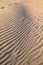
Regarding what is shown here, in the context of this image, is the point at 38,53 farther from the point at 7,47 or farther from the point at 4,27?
the point at 4,27

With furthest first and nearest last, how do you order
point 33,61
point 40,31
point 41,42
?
point 40,31 < point 41,42 < point 33,61

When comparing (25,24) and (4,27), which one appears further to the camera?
(25,24)

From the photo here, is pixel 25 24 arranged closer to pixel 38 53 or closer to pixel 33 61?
pixel 38 53

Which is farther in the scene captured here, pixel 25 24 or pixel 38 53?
pixel 25 24

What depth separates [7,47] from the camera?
3871mm

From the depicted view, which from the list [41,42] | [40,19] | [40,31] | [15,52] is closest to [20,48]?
[15,52]

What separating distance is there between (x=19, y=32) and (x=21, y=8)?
85.6 inches

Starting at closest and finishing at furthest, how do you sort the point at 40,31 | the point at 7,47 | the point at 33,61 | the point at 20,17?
1. the point at 33,61
2. the point at 7,47
3. the point at 40,31
4. the point at 20,17

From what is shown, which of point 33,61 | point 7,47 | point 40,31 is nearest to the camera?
point 33,61

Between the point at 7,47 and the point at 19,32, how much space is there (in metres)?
1.00

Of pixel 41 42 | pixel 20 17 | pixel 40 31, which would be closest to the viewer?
pixel 41 42

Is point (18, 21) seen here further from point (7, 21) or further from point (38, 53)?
point (38, 53)

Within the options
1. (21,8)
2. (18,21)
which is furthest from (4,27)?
(21,8)

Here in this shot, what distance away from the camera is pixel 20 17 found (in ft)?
19.0
